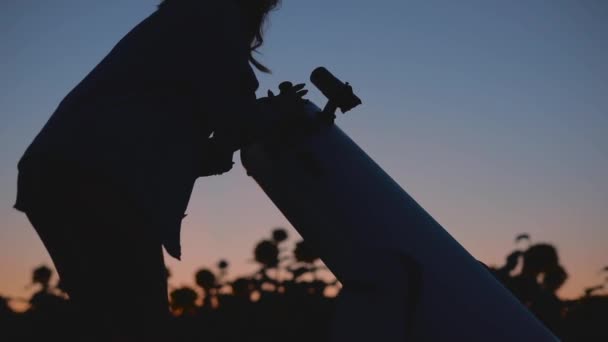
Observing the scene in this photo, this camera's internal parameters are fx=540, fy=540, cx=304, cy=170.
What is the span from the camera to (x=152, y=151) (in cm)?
182

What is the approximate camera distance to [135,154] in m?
1.78

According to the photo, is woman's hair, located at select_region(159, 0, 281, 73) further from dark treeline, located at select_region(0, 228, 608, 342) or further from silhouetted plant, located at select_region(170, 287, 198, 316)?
silhouetted plant, located at select_region(170, 287, 198, 316)

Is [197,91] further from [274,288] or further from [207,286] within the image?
[207,286]

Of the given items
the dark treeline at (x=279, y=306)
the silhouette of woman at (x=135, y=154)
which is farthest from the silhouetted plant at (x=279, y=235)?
the silhouette of woman at (x=135, y=154)

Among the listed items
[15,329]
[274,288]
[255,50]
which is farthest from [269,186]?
[15,329]

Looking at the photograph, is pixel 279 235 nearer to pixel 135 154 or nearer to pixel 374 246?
pixel 374 246

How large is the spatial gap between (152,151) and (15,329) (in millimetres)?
5457

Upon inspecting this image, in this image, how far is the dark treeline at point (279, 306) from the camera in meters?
A: 4.88

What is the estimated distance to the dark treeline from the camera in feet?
16.0

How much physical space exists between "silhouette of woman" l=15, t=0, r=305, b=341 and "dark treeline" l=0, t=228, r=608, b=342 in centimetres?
293

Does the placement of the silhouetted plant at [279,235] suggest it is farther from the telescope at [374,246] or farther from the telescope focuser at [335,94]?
the telescope focuser at [335,94]

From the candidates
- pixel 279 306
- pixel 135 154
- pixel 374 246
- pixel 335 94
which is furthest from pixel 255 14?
pixel 279 306

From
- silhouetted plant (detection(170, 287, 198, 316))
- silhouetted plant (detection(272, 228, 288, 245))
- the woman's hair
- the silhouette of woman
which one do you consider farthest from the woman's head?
silhouetted plant (detection(170, 287, 198, 316))

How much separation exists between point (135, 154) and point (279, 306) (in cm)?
395
